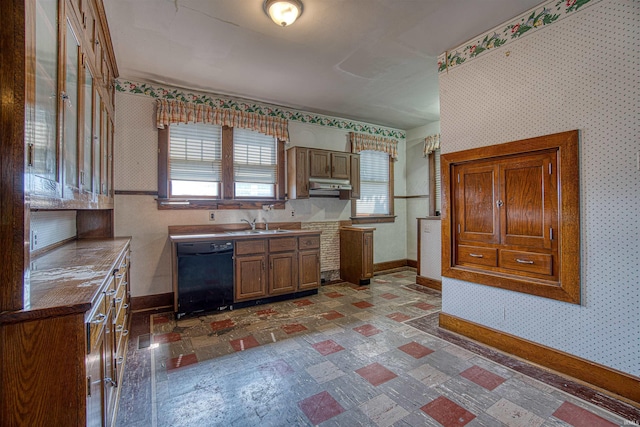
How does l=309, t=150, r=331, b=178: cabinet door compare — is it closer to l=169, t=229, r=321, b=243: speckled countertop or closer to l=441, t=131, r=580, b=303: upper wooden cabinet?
l=169, t=229, r=321, b=243: speckled countertop

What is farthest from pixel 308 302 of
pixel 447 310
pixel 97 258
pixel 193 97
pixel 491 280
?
pixel 193 97

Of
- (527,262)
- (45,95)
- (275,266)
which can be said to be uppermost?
(45,95)

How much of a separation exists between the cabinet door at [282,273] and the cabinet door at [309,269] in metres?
0.10

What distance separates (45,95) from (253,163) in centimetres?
320

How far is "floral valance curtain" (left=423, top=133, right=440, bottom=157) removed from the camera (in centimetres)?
535

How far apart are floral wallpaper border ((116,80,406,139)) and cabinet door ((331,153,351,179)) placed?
2.10ft

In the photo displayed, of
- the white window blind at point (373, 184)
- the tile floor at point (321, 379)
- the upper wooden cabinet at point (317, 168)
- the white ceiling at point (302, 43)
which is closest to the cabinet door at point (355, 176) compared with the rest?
the upper wooden cabinet at point (317, 168)

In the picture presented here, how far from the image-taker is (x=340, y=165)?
4.91 meters

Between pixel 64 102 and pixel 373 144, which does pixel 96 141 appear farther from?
pixel 373 144

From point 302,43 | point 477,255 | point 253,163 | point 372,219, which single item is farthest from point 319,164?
point 477,255

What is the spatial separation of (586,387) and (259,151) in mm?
4263

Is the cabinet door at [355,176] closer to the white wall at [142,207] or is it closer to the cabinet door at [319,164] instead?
the cabinet door at [319,164]

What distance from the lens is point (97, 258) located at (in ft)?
6.35

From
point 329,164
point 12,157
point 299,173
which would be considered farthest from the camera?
point 329,164
